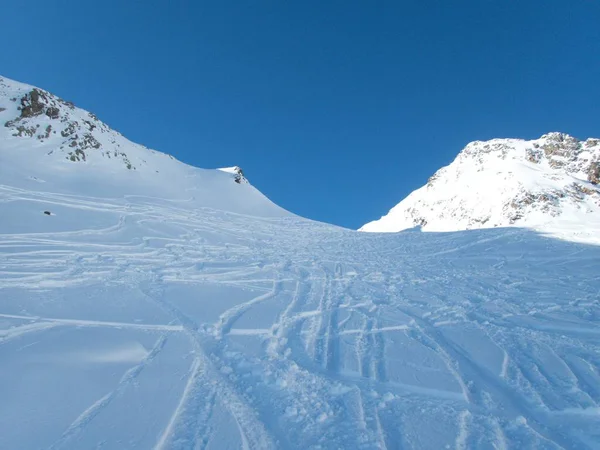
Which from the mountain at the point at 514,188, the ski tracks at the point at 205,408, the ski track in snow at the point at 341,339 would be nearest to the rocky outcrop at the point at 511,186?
the mountain at the point at 514,188

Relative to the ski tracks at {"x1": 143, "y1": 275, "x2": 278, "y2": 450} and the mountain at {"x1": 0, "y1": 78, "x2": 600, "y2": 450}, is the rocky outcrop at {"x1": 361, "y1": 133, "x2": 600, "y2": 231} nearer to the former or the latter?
the mountain at {"x1": 0, "y1": 78, "x2": 600, "y2": 450}

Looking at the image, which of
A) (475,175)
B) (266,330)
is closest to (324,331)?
(266,330)

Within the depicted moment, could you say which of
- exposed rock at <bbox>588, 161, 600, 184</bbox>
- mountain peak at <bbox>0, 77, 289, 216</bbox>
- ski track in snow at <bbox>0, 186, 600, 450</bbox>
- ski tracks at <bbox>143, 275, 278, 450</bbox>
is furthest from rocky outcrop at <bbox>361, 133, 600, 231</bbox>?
ski tracks at <bbox>143, 275, 278, 450</bbox>

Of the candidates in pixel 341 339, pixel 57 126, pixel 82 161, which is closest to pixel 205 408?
pixel 341 339

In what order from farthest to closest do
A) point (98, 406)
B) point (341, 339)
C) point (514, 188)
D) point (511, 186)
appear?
point (511, 186), point (514, 188), point (341, 339), point (98, 406)

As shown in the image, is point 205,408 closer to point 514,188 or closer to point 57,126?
point 57,126

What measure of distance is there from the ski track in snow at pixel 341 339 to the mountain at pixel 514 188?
460 inches

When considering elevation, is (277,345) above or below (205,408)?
above

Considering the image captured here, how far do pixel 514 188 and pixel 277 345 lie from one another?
6269 cm

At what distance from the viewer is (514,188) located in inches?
2095

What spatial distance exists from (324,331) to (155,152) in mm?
29656

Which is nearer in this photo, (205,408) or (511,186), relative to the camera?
(205,408)

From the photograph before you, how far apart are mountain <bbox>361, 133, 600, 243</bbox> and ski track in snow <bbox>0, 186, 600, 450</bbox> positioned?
38.3 ft

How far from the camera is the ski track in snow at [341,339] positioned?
102 inches
